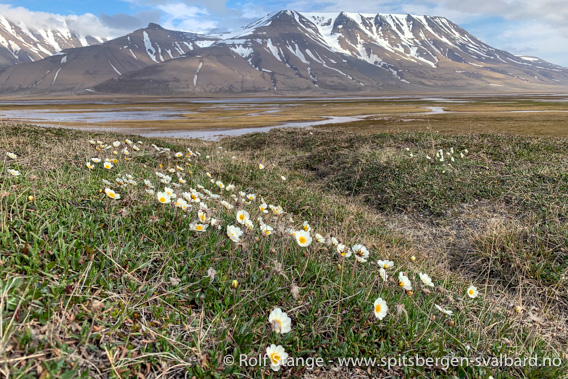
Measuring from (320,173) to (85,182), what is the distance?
953 centimetres

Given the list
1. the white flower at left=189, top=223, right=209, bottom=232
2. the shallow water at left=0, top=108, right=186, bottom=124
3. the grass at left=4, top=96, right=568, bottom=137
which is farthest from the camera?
the shallow water at left=0, top=108, right=186, bottom=124

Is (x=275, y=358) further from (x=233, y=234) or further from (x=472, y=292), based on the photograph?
(x=472, y=292)

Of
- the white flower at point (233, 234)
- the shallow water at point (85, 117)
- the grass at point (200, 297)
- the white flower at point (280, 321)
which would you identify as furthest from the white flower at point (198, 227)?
the shallow water at point (85, 117)

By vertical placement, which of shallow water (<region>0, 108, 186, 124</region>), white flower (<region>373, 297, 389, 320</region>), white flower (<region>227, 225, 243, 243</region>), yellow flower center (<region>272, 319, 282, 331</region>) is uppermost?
shallow water (<region>0, 108, 186, 124</region>)

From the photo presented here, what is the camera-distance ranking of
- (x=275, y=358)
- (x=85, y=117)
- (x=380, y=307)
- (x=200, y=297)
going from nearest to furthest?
(x=275, y=358) < (x=380, y=307) < (x=200, y=297) < (x=85, y=117)

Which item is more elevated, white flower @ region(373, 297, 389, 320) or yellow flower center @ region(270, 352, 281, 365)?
white flower @ region(373, 297, 389, 320)

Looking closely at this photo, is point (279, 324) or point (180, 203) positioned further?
point (180, 203)

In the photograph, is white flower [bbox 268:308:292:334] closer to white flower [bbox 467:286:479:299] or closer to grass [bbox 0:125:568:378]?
grass [bbox 0:125:568:378]

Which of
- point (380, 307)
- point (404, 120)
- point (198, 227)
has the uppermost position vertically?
point (404, 120)

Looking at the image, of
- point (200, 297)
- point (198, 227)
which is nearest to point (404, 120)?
point (198, 227)

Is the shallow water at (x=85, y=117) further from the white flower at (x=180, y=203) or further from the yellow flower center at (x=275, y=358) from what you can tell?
the yellow flower center at (x=275, y=358)

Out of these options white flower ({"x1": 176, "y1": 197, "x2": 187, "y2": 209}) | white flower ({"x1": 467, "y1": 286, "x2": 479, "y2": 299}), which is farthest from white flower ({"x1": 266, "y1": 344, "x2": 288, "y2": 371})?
white flower ({"x1": 467, "y1": 286, "x2": 479, "y2": 299})

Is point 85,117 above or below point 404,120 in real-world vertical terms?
above

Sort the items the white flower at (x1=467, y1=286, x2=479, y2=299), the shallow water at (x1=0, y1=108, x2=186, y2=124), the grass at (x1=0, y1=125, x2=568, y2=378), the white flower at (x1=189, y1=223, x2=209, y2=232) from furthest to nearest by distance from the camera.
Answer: the shallow water at (x1=0, y1=108, x2=186, y2=124), the white flower at (x1=189, y1=223, x2=209, y2=232), the white flower at (x1=467, y1=286, x2=479, y2=299), the grass at (x1=0, y1=125, x2=568, y2=378)
